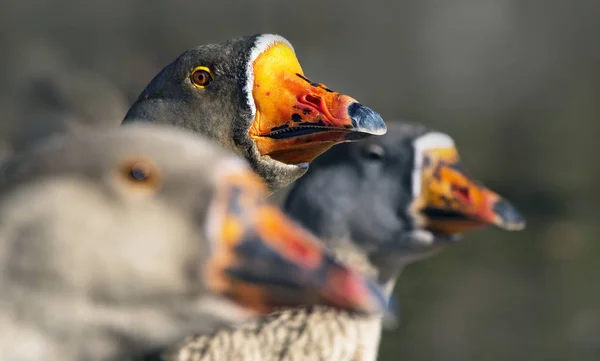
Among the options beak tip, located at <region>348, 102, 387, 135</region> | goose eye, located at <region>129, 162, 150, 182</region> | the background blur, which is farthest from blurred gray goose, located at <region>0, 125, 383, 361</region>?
the background blur

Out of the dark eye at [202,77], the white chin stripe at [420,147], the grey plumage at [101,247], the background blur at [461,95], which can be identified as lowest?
the grey plumage at [101,247]

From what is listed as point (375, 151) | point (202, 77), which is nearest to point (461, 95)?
point (375, 151)

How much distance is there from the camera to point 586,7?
43.4ft

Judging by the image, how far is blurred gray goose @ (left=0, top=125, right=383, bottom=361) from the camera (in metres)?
1.60

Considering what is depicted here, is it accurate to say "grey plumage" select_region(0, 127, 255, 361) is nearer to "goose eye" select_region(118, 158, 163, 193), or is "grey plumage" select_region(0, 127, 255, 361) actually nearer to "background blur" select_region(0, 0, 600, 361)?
"goose eye" select_region(118, 158, 163, 193)

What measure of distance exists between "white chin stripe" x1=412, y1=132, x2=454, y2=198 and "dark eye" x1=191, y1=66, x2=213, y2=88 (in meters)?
1.37

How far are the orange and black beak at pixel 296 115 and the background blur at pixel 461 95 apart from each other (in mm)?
4706

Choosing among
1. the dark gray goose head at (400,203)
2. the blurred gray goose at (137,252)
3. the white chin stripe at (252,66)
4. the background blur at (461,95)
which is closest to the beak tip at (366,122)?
the white chin stripe at (252,66)

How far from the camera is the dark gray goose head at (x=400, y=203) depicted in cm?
399

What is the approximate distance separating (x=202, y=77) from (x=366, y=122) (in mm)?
519

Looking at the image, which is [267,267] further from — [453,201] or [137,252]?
[453,201]

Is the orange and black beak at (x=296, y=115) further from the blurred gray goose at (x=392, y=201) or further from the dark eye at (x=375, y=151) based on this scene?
the dark eye at (x=375, y=151)

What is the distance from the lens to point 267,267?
1.68 m

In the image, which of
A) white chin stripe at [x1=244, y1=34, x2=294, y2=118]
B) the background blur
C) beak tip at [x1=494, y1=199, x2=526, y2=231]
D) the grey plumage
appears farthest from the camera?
the background blur
